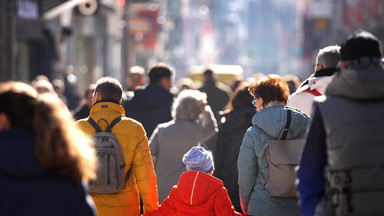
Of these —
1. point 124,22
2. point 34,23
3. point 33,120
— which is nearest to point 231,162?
point 33,120

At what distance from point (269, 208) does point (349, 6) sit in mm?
42669

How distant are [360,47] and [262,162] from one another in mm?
1684

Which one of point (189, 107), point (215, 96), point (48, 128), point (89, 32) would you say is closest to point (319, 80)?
point (189, 107)

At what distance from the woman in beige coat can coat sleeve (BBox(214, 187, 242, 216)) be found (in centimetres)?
140

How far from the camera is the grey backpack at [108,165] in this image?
6.08 meters

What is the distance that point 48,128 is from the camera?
379 cm

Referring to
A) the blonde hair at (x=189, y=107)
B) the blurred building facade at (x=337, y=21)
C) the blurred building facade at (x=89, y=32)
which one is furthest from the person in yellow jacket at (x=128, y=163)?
the blurred building facade at (x=337, y=21)

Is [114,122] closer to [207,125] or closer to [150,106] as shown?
[207,125]

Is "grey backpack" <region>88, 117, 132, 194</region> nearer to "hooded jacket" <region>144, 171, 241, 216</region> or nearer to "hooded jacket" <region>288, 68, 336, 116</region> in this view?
"hooded jacket" <region>144, 171, 241, 216</region>

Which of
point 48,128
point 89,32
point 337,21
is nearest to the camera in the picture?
point 48,128

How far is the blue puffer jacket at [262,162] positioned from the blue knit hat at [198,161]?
0.49 metres

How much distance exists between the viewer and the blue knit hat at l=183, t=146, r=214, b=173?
251 inches

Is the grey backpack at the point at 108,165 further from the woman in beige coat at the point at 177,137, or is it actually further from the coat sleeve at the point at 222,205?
the woman in beige coat at the point at 177,137

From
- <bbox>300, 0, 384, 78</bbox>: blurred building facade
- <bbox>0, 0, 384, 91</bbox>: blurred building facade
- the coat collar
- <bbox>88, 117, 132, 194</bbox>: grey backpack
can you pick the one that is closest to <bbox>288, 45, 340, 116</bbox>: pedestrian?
the coat collar
